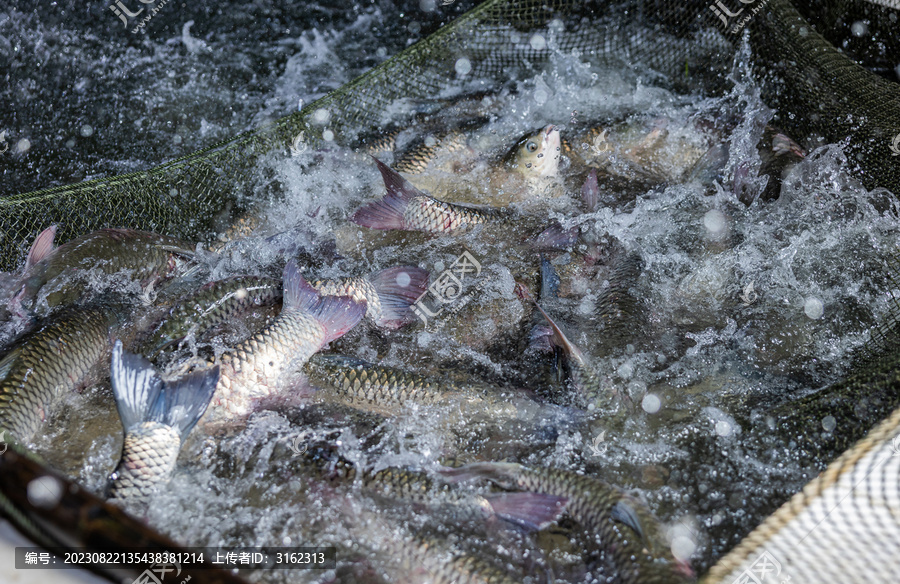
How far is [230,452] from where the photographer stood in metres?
2.15

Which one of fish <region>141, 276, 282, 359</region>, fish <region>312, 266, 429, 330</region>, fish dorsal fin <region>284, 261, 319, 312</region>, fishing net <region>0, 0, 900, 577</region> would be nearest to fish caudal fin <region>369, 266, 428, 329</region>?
fish <region>312, 266, 429, 330</region>

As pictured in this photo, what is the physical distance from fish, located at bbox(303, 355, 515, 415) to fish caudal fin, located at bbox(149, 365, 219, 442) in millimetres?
464

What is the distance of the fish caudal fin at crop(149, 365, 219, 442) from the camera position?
Result: 195 cm

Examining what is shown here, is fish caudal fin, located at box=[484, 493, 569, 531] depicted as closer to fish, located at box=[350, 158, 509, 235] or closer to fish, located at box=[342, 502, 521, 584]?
fish, located at box=[342, 502, 521, 584]

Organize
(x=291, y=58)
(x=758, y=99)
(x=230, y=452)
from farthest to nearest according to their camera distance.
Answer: (x=291, y=58) < (x=758, y=99) < (x=230, y=452)

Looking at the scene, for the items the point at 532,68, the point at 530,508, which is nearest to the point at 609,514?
the point at 530,508

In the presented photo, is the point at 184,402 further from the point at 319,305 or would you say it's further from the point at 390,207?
the point at 390,207

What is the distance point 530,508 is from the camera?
6.04ft

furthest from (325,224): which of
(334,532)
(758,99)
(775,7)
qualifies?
(775,7)

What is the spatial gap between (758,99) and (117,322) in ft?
12.1

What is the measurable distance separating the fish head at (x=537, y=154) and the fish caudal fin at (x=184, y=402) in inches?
82.4

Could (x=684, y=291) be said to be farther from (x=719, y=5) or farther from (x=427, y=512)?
(x=719, y=5)

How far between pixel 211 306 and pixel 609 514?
183 centimetres

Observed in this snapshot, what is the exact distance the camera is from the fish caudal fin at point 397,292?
2.69 m
